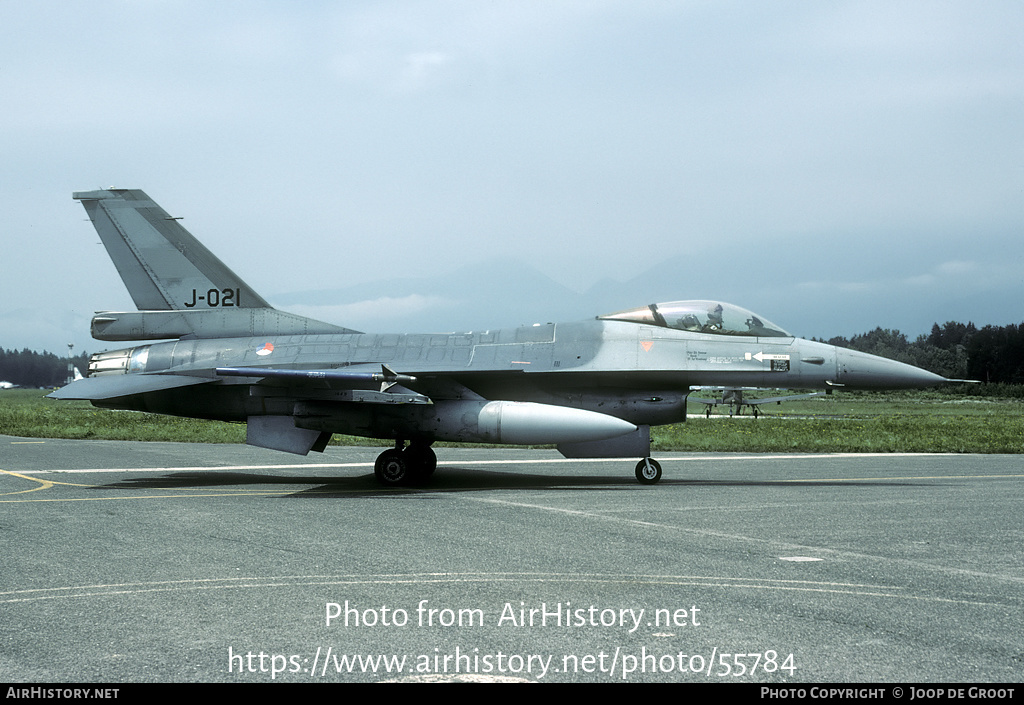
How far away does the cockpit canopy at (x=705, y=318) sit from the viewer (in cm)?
1634

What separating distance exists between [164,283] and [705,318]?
35.4 feet

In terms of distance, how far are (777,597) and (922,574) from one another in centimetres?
181

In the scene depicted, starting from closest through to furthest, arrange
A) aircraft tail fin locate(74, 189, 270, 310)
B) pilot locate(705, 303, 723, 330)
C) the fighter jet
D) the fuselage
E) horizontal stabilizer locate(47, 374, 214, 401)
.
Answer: the fighter jet, horizontal stabilizer locate(47, 374, 214, 401), the fuselage, pilot locate(705, 303, 723, 330), aircraft tail fin locate(74, 189, 270, 310)

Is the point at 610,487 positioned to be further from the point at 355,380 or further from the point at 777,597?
the point at 777,597

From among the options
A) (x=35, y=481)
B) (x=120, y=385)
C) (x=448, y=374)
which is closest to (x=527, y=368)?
(x=448, y=374)

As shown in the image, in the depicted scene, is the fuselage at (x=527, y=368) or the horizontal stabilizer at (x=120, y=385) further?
the fuselage at (x=527, y=368)

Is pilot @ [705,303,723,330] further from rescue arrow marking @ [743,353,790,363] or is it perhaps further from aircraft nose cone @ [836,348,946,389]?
aircraft nose cone @ [836,348,946,389]

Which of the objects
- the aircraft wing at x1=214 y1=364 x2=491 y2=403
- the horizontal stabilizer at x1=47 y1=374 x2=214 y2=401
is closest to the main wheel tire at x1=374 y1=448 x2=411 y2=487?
the aircraft wing at x1=214 y1=364 x2=491 y2=403

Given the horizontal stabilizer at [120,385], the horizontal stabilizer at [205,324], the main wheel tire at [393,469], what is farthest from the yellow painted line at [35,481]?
the main wheel tire at [393,469]

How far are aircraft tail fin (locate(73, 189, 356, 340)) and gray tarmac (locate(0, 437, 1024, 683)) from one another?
12.9 feet

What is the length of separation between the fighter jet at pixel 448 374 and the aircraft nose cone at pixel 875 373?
2cm

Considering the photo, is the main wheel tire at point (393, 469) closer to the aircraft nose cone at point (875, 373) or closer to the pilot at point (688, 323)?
the pilot at point (688, 323)

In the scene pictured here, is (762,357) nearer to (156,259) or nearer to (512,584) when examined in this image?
(512,584)

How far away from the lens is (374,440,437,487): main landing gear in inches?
639
